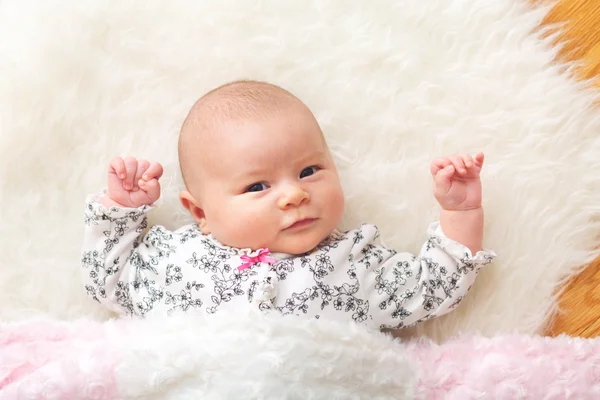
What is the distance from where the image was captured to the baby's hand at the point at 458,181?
1172 mm

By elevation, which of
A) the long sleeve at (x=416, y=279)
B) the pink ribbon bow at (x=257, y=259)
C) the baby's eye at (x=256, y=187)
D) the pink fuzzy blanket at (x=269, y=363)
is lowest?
the pink fuzzy blanket at (x=269, y=363)

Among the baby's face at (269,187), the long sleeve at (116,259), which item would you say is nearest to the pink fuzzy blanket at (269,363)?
the long sleeve at (116,259)

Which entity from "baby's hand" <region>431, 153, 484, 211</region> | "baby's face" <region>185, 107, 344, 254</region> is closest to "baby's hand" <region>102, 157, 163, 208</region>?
"baby's face" <region>185, 107, 344, 254</region>

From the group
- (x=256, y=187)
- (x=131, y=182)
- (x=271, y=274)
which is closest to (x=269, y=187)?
(x=256, y=187)

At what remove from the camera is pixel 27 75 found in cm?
131

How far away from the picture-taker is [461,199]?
1.20 m

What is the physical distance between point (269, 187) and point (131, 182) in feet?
0.82

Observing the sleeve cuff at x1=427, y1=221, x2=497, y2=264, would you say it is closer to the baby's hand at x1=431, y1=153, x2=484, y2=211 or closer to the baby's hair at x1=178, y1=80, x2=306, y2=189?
the baby's hand at x1=431, y1=153, x2=484, y2=211

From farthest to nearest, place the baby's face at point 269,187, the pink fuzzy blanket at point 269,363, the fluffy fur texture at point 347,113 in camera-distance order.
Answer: the fluffy fur texture at point 347,113, the baby's face at point 269,187, the pink fuzzy blanket at point 269,363

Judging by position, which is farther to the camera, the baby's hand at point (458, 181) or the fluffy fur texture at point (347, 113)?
the fluffy fur texture at point (347, 113)

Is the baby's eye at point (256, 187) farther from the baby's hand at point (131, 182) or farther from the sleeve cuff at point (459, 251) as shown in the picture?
the sleeve cuff at point (459, 251)

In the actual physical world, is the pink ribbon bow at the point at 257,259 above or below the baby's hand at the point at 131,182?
below

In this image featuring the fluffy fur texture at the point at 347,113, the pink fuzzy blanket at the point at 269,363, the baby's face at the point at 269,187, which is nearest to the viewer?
the pink fuzzy blanket at the point at 269,363

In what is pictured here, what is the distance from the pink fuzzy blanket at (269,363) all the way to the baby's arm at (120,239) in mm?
58
